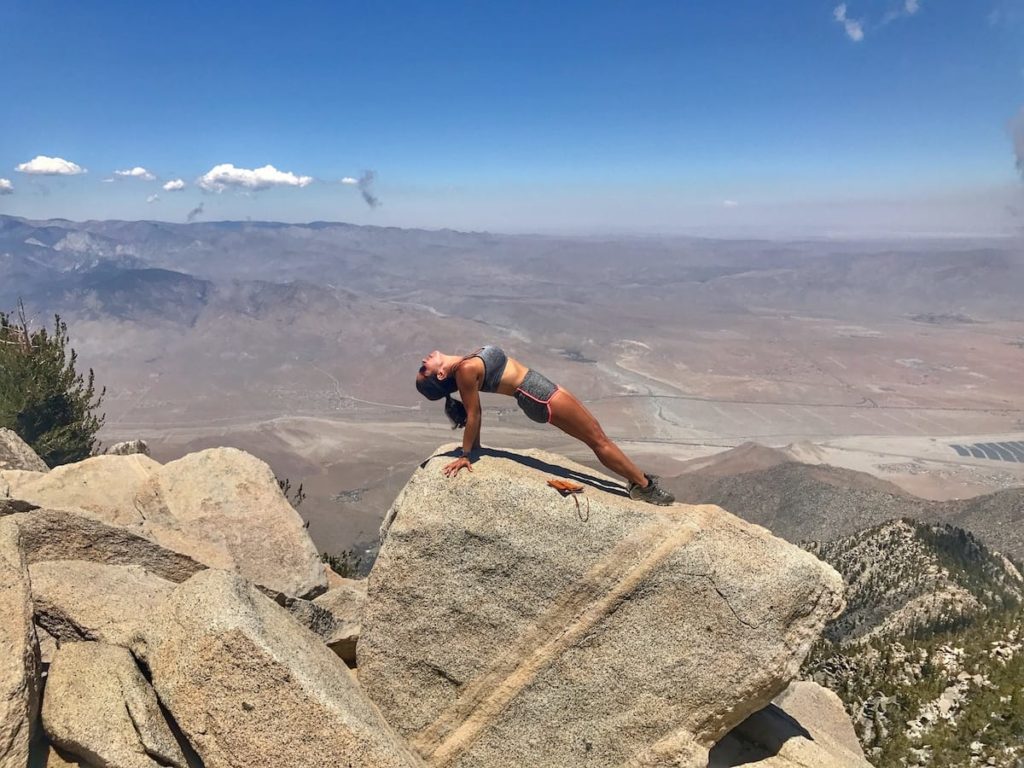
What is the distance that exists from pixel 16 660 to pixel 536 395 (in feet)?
16.3

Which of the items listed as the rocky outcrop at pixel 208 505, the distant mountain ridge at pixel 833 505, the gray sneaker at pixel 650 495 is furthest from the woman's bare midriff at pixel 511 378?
the distant mountain ridge at pixel 833 505

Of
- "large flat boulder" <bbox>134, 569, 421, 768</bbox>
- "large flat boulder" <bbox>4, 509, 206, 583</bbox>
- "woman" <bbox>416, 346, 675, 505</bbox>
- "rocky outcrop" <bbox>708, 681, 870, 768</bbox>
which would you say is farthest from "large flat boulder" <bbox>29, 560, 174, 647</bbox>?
"rocky outcrop" <bbox>708, 681, 870, 768</bbox>

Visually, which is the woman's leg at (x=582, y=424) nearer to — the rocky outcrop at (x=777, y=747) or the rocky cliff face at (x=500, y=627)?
the rocky cliff face at (x=500, y=627)

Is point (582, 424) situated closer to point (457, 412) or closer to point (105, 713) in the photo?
point (457, 412)

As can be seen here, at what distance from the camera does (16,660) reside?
171 inches

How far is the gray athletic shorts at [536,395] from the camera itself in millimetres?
7184

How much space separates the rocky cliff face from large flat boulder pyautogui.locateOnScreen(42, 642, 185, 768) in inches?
1.6

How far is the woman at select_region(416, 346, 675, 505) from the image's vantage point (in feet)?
22.6

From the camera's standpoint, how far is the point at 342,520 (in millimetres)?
46375

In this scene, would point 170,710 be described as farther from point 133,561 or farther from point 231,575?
point 133,561

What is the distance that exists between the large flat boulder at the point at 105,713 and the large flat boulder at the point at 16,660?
0.18m

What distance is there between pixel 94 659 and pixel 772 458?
211ft

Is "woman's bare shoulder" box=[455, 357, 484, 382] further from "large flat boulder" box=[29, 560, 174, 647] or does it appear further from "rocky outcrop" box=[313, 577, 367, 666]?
"large flat boulder" box=[29, 560, 174, 647]

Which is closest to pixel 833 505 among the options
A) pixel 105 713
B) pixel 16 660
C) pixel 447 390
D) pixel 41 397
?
pixel 447 390
